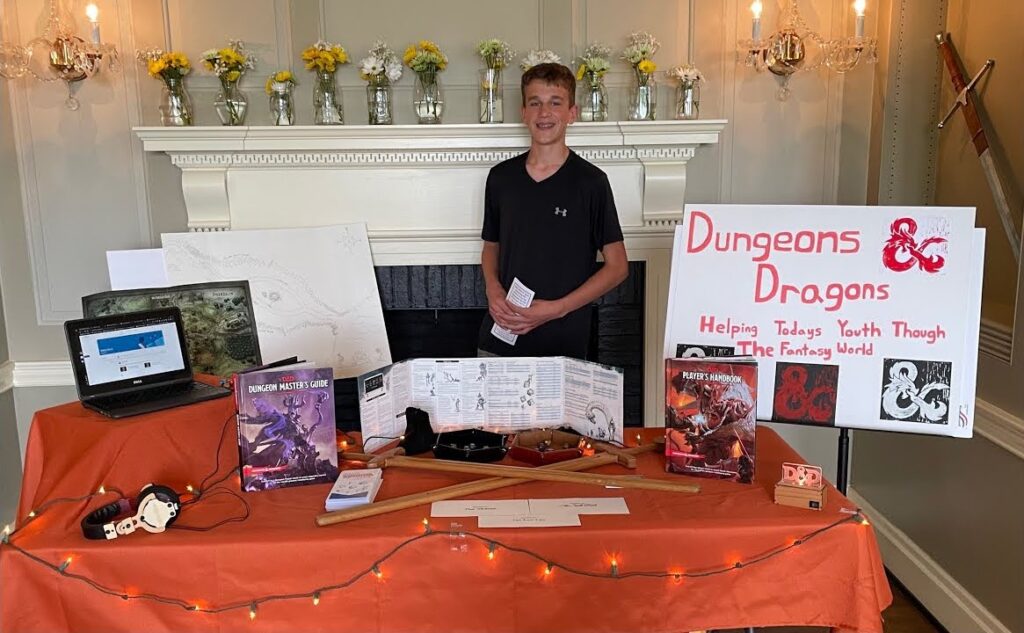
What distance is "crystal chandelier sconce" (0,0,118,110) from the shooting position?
8.96 feet

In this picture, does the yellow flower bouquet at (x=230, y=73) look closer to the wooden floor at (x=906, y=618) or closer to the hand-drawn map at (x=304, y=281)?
the hand-drawn map at (x=304, y=281)

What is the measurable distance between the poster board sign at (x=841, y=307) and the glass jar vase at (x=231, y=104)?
1.90 m

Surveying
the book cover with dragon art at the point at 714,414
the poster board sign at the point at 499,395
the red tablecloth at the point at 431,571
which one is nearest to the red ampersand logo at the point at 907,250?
the book cover with dragon art at the point at 714,414

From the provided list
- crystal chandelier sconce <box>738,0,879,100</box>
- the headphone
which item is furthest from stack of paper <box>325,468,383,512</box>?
crystal chandelier sconce <box>738,0,879,100</box>

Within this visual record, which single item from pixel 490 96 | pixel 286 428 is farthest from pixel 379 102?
pixel 286 428

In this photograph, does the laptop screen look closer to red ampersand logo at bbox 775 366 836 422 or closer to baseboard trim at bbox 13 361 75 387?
red ampersand logo at bbox 775 366 836 422

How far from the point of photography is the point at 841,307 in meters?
1.75

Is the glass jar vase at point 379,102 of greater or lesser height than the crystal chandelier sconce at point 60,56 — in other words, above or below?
below

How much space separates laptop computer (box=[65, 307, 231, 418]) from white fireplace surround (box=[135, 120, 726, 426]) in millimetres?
1317

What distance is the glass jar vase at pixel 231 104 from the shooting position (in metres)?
2.86

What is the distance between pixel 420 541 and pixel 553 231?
1273 mm

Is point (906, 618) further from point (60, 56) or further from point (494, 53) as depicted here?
point (60, 56)

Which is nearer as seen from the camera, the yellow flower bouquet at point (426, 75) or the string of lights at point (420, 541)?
the string of lights at point (420, 541)

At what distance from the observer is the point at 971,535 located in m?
2.30
